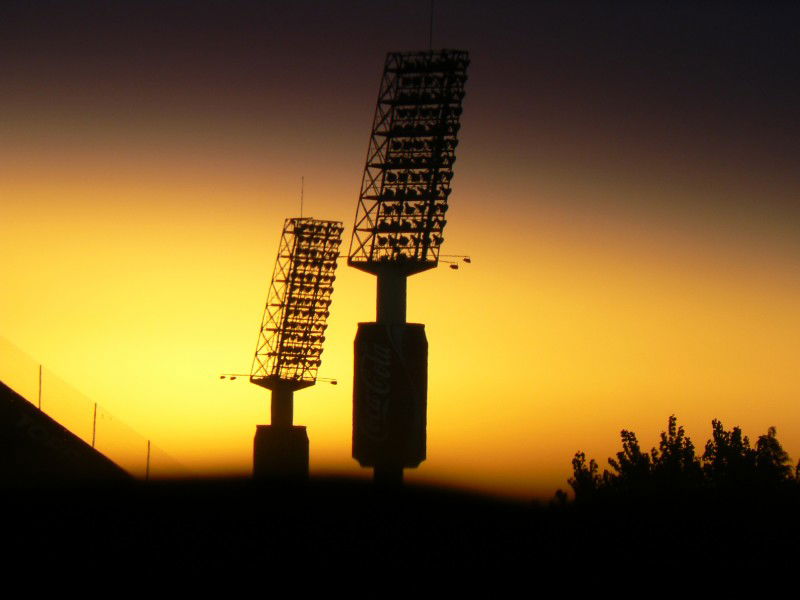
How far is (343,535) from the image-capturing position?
44.3 m

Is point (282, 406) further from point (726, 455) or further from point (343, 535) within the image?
point (343, 535)

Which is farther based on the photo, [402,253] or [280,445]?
[280,445]

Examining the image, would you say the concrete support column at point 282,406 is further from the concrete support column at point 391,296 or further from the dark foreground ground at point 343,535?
the dark foreground ground at point 343,535

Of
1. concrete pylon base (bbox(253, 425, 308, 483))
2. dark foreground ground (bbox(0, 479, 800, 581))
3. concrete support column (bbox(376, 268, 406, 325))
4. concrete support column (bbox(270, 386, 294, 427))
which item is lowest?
dark foreground ground (bbox(0, 479, 800, 581))

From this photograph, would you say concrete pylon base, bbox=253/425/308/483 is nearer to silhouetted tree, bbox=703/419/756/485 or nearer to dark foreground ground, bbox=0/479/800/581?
silhouetted tree, bbox=703/419/756/485

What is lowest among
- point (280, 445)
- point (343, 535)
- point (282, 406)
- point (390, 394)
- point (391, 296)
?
point (343, 535)

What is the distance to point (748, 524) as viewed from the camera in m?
58.4

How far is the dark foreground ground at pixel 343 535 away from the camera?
3984 cm

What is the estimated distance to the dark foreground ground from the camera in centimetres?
3984

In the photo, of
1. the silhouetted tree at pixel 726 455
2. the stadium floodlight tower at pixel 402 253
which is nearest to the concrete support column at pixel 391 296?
the stadium floodlight tower at pixel 402 253

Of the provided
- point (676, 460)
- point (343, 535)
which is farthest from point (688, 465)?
point (343, 535)

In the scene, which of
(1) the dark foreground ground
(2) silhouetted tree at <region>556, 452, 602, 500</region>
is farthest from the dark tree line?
(1) the dark foreground ground

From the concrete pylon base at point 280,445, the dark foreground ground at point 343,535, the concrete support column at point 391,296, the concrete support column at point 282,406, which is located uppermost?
the concrete support column at point 391,296

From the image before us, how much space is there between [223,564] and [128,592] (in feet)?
12.4
